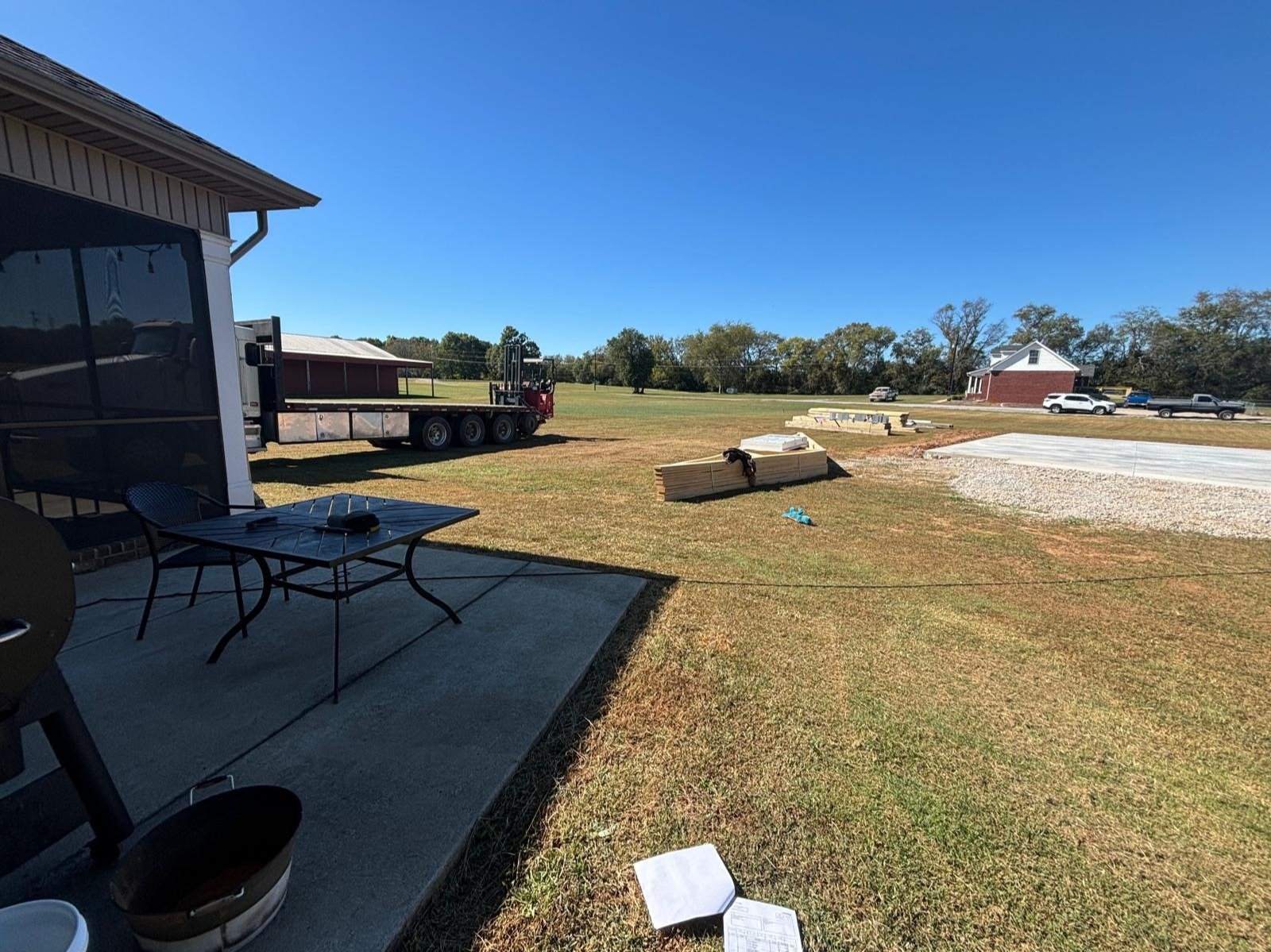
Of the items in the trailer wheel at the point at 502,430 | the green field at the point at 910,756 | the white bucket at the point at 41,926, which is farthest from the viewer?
the trailer wheel at the point at 502,430

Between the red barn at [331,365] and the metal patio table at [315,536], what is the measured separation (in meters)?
13.0

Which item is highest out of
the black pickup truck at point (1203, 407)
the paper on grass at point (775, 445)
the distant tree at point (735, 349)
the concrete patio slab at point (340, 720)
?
the distant tree at point (735, 349)

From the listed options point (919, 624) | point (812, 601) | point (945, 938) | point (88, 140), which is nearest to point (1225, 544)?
point (919, 624)

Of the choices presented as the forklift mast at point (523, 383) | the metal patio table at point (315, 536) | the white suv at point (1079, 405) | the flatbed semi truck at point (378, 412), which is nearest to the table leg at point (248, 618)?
the metal patio table at point (315, 536)

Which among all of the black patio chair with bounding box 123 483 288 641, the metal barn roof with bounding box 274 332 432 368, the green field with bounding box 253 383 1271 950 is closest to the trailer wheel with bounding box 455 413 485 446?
the metal barn roof with bounding box 274 332 432 368

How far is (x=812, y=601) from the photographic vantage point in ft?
12.7

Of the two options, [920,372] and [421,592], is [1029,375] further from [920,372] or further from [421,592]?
[421,592]

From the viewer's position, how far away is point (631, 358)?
221ft

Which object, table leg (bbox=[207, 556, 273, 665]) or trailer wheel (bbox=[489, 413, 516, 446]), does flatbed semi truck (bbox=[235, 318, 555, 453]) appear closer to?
trailer wheel (bbox=[489, 413, 516, 446])

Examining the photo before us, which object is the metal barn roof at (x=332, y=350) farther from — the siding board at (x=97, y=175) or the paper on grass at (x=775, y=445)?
the siding board at (x=97, y=175)

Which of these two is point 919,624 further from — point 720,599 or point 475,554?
point 475,554

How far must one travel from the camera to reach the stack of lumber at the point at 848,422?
1730cm

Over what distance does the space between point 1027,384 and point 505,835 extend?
2181 inches

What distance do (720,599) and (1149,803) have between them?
229cm
